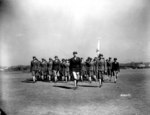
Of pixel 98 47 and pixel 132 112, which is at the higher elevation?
pixel 98 47

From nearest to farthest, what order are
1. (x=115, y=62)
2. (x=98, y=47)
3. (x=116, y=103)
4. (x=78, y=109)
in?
(x=78, y=109) < (x=116, y=103) < (x=115, y=62) < (x=98, y=47)

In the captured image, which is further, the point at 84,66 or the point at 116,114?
the point at 84,66

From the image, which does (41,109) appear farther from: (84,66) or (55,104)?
(84,66)

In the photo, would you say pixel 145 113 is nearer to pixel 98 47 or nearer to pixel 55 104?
pixel 55 104

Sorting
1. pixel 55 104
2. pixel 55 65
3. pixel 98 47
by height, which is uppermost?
pixel 98 47

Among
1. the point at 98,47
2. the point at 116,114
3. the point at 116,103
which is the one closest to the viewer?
the point at 116,114

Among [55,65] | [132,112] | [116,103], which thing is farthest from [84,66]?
[132,112]

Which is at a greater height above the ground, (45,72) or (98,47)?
(98,47)

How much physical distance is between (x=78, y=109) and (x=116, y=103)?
1.63m

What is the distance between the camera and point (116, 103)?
745 centimetres

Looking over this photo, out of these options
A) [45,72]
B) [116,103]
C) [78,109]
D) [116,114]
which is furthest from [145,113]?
[45,72]

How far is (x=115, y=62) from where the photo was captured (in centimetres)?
1573

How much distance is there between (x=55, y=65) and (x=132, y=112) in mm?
10999

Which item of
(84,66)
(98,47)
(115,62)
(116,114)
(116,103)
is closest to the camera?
(116,114)
